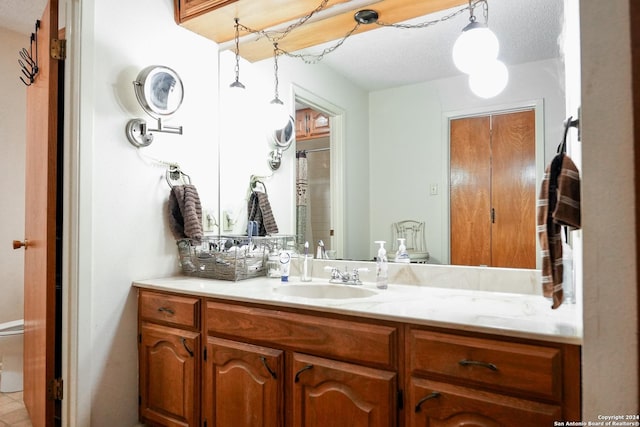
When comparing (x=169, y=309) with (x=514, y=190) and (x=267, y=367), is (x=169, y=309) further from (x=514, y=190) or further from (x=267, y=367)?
(x=514, y=190)

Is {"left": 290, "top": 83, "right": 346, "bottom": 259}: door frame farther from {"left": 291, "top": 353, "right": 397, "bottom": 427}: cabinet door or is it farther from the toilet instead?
the toilet

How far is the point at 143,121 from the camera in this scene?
192 cm

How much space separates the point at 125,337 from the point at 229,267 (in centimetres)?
59

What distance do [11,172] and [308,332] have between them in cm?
287

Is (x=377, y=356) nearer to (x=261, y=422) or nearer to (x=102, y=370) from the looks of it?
(x=261, y=422)

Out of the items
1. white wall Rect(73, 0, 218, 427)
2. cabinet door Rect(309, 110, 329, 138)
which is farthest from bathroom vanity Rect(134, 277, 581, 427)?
cabinet door Rect(309, 110, 329, 138)

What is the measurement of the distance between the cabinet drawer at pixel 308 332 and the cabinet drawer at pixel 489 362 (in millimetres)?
93

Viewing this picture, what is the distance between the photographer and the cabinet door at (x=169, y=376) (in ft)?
5.46

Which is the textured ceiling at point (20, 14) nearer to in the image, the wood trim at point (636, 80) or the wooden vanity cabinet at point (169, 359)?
the wooden vanity cabinet at point (169, 359)

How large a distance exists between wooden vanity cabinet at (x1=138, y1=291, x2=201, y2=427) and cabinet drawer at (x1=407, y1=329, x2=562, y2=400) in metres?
0.97

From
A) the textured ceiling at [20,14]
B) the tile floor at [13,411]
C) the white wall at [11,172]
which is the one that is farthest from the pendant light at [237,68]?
the tile floor at [13,411]

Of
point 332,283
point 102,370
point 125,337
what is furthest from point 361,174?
point 102,370

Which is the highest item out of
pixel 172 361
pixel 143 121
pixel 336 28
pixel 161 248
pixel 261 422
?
pixel 336 28

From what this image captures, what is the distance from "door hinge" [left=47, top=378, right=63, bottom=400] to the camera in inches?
68.4
